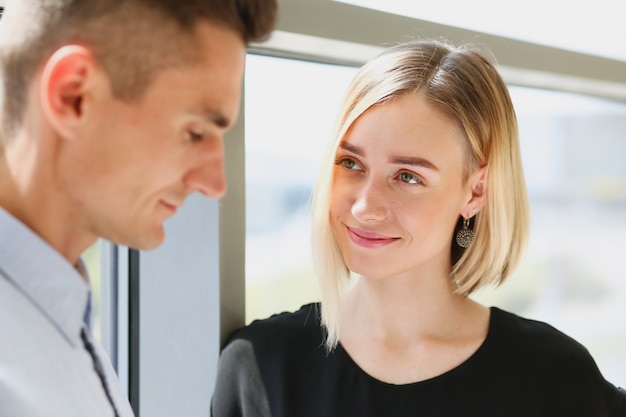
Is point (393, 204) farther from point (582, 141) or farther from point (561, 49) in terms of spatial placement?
point (582, 141)

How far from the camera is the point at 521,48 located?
1.98 m

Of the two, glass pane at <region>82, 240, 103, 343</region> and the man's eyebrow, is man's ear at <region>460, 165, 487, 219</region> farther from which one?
glass pane at <region>82, 240, 103, 343</region>

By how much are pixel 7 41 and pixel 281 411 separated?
0.95m

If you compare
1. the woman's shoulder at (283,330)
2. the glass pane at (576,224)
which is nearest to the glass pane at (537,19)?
the glass pane at (576,224)

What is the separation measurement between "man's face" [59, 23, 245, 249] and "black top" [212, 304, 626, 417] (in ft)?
2.54

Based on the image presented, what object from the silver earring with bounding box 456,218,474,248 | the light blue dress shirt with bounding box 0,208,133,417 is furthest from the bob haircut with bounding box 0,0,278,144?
the silver earring with bounding box 456,218,474,248

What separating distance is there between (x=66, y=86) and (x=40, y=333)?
0.78ft

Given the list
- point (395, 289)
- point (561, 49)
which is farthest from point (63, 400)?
point (561, 49)

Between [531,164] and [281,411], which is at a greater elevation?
[531,164]

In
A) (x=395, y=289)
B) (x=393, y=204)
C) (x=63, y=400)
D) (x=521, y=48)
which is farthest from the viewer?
(x=521, y=48)

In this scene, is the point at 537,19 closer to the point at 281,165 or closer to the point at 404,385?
the point at 281,165

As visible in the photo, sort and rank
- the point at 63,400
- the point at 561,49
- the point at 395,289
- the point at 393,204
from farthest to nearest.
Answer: the point at 561,49, the point at 395,289, the point at 393,204, the point at 63,400

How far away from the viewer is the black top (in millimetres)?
1522

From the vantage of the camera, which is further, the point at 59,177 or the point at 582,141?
the point at 582,141
